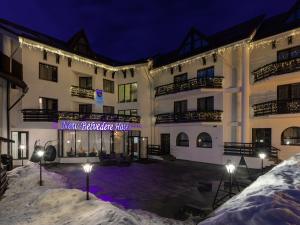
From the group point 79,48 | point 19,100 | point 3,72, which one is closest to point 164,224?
point 3,72

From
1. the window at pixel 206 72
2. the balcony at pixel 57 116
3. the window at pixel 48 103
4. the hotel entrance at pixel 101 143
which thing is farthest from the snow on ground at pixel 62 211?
the window at pixel 206 72

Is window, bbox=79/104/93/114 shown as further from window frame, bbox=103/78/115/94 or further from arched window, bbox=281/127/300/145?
arched window, bbox=281/127/300/145

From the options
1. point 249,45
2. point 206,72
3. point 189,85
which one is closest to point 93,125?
point 189,85

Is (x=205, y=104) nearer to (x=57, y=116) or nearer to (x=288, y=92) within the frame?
(x=288, y=92)

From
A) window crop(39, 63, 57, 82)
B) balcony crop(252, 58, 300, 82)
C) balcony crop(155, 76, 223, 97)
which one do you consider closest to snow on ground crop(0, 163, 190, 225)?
window crop(39, 63, 57, 82)

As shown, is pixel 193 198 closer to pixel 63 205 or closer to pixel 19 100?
pixel 63 205

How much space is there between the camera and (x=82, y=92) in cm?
2541

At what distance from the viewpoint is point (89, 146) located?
2469 cm

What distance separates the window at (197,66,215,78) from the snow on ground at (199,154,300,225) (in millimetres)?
18434

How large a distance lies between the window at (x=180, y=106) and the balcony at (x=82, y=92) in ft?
30.8

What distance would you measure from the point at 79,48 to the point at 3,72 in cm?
1139

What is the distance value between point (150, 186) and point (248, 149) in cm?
997

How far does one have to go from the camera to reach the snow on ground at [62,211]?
768 cm

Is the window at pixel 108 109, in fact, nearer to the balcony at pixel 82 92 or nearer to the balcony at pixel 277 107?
the balcony at pixel 82 92
